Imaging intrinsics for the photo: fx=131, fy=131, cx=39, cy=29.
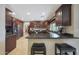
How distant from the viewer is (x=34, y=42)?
10.9ft

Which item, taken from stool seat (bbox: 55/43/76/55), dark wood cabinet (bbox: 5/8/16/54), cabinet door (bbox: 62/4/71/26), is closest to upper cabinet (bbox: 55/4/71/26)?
cabinet door (bbox: 62/4/71/26)

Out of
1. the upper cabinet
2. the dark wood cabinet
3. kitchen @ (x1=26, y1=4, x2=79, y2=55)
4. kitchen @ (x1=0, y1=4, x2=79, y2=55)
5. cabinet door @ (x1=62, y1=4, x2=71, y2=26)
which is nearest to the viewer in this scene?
kitchen @ (x1=0, y1=4, x2=79, y2=55)

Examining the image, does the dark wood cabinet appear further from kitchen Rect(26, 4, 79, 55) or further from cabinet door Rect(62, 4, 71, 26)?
cabinet door Rect(62, 4, 71, 26)

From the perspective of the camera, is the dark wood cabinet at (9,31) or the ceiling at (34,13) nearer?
the ceiling at (34,13)

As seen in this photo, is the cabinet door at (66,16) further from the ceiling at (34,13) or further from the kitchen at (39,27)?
the ceiling at (34,13)

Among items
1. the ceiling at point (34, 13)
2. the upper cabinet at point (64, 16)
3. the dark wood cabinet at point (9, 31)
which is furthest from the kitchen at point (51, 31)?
the dark wood cabinet at point (9, 31)

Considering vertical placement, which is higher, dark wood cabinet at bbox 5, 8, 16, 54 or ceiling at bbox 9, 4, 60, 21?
ceiling at bbox 9, 4, 60, 21

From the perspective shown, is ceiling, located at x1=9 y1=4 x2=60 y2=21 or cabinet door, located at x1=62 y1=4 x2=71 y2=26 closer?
ceiling, located at x1=9 y1=4 x2=60 y2=21

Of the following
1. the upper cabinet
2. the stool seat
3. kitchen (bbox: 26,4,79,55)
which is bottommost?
the stool seat

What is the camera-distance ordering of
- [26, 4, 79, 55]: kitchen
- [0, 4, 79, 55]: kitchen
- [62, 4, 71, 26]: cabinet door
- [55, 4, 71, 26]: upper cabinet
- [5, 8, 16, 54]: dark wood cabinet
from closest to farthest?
[0, 4, 79, 55]: kitchen
[26, 4, 79, 55]: kitchen
[5, 8, 16, 54]: dark wood cabinet
[55, 4, 71, 26]: upper cabinet
[62, 4, 71, 26]: cabinet door
